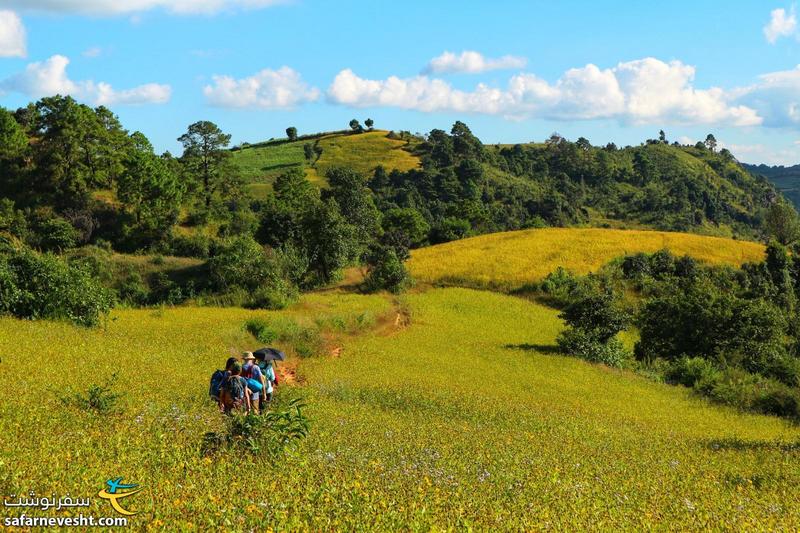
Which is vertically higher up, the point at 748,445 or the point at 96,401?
the point at 96,401

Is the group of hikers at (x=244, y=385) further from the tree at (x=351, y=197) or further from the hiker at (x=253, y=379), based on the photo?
the tree at (x=351, y=197)

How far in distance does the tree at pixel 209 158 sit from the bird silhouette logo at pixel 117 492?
85.4 m

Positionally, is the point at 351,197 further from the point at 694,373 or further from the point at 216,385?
the point at 216,385

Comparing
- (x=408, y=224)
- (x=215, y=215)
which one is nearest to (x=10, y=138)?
(x=215, y=215)

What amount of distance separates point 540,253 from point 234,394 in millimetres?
62159

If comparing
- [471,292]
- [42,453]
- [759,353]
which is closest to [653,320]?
[759,353]

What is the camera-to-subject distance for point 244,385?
13.6m

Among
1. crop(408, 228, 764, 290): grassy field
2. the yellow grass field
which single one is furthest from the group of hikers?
the yellow grass field

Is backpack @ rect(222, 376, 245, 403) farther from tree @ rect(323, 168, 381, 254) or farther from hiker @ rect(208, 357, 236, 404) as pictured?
tree @ rect(323, 168, 381, 254)

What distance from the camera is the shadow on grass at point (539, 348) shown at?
38.0m

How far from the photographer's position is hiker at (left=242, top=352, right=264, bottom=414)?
14266mm

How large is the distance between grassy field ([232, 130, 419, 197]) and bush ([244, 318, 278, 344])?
110417 millimetres

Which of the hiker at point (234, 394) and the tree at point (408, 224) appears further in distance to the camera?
the tree at point (408, 224)

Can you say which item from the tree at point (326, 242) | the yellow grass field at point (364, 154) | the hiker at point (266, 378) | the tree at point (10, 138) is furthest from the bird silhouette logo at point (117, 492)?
the yellow grass field at point (364, 154)
